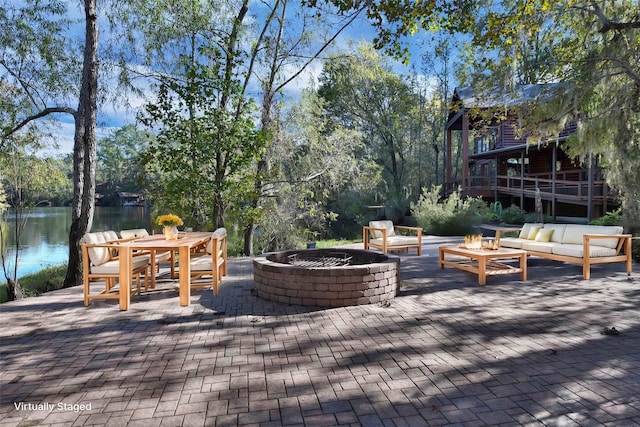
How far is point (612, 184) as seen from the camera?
28.8 feet

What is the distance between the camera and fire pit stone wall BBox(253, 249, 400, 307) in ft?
13.9

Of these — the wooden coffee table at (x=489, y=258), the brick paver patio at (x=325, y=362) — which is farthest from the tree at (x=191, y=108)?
the wooden coffee table at (x=489, y=258)

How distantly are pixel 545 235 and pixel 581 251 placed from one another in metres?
0.97

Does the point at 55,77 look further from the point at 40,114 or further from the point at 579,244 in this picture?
the point at 579,244

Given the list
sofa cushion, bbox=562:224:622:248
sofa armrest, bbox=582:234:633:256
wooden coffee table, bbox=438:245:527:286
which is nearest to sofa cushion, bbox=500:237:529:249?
sofa cushion, bbox=562:224:622:248

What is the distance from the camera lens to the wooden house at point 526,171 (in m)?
11.9

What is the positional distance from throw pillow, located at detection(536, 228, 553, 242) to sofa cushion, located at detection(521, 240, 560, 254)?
12cm

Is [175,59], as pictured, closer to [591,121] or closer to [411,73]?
[591,121]

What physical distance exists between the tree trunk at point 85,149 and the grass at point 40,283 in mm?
1538

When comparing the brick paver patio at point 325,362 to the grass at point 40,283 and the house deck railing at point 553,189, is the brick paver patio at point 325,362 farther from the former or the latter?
the house deck railing at point 553,189

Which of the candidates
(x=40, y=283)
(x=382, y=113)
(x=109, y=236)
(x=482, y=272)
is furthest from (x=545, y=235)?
(x=382, y=113)

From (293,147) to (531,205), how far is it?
41.6 ft

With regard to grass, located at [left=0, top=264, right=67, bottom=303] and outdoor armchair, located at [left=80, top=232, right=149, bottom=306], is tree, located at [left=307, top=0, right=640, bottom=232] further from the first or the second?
grass, located at [left=0, top=264, right=67, bottom=303]

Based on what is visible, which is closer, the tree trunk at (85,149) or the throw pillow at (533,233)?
the tree trunk at (85,149)
